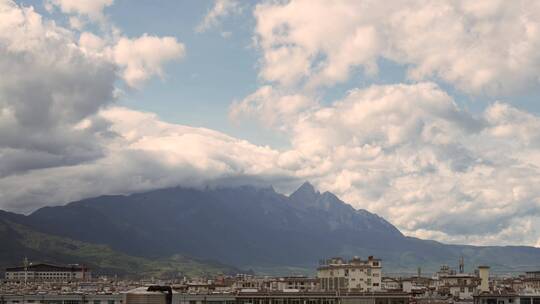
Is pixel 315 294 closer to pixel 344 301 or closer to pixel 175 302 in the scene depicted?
pixel 344 301

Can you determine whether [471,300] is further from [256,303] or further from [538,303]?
[256,303]

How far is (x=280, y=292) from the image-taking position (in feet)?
646

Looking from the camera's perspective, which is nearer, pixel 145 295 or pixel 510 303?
pixel 145 295

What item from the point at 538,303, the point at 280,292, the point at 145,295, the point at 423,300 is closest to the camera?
the point at 145,295

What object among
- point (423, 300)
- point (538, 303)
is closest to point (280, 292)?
point (423, 300)

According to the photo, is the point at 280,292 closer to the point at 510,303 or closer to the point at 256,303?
the point at 256,303

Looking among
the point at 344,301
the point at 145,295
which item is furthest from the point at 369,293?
the point at 145,295

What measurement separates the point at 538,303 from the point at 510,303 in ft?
19.6

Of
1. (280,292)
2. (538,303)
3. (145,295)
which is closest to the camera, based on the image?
(145,295)

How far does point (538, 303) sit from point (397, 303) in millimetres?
32478

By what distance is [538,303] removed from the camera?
16825 centimetres

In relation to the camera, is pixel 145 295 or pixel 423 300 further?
pixel 423 300

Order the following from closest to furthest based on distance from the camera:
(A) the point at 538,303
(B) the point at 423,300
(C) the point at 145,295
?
1. (C) the point at 145,295
2. (A) the point at 538,303
3. (B) the point at 423,300

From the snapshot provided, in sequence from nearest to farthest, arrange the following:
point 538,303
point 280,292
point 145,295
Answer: point 145,295
point 538,303
point 280,292
